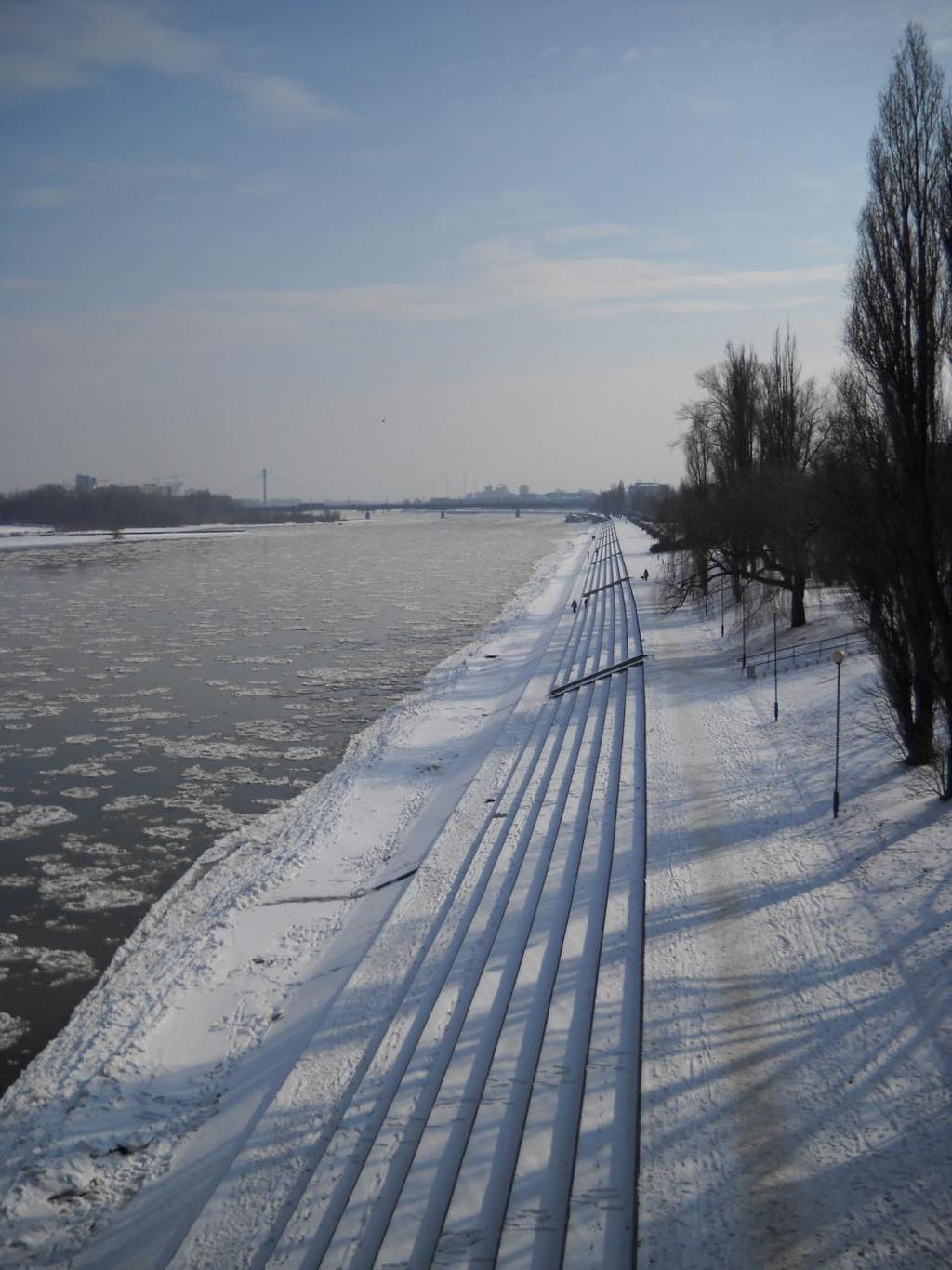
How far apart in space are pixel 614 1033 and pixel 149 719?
54.7 feet

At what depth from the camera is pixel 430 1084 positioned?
900 cm

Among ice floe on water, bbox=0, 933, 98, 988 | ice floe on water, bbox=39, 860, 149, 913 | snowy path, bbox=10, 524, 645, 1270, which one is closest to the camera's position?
snowy path, bbox=10, 524, 645, 1270

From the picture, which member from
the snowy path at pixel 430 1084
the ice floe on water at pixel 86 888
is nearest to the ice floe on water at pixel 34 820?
the ice floe on water at pixel 86 888

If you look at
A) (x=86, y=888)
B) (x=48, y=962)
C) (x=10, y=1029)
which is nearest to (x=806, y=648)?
(x=86, y=888)

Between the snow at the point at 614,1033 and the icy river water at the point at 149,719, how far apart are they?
0.49m

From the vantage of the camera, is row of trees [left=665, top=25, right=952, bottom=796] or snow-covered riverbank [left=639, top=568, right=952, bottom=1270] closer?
snow-covered riverbank [left=639, top=568, right=952, bottom=1270]

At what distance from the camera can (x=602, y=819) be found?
621 inches

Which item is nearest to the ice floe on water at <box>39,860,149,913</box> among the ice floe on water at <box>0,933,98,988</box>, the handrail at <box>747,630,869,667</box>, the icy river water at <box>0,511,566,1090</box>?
the icy river water at <box>0,511,566,1090</box>

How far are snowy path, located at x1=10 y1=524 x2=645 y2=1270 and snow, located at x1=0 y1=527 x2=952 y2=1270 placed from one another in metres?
0.05

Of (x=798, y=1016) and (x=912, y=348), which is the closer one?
(x=798, y=1016)

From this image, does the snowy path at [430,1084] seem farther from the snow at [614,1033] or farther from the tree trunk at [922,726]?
the tree trunk at [922,726]

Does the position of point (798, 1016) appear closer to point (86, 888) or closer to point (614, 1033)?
point (614, 1033)

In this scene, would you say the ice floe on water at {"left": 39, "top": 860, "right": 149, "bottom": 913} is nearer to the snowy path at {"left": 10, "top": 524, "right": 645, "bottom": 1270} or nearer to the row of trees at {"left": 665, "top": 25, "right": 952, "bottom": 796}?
the snowy path at {"left": 10, "top": 524, "right": 645, "bottom": 1270}

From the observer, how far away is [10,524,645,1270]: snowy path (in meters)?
7.32
